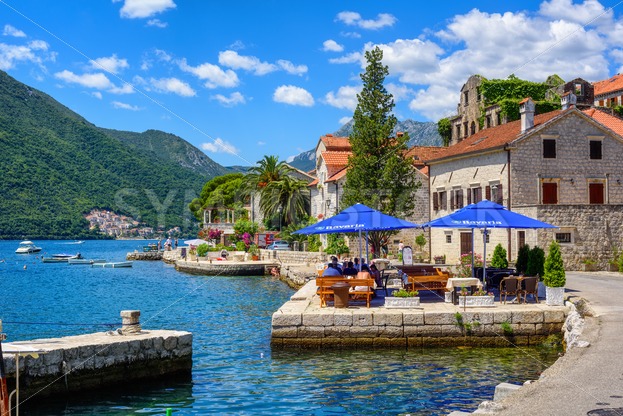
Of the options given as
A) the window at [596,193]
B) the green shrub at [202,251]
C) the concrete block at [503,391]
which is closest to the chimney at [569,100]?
the window at [596,193]

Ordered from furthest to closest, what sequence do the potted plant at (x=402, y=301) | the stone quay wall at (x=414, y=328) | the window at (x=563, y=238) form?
the window at (x=563, y=238)
the potted plant at (x=402, y=301)
the stone quay wall at (x=414, y=328)

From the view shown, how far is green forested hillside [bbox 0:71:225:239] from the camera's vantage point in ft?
526

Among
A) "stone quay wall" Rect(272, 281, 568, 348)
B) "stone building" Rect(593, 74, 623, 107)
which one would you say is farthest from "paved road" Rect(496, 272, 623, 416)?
"stone building" Rect(593, 74, 623, 107)

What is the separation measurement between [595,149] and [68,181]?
499 feet

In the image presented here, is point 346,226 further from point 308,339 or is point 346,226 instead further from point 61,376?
point 61,376

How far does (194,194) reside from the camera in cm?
17875

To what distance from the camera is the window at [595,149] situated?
1460 inches

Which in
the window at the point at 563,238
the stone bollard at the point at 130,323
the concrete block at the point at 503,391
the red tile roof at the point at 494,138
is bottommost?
the concrete block at the point at 503,391

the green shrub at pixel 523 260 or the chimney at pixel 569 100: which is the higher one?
the chimney at pixel 569 100

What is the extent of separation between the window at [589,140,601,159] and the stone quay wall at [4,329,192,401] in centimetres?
2926

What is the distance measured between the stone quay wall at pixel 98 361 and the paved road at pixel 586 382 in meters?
8.22

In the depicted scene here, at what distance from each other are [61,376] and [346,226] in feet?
34.5

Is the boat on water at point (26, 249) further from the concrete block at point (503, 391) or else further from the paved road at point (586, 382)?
the concrete block at point (503, 391)

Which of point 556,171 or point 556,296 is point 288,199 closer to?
point 556,171
